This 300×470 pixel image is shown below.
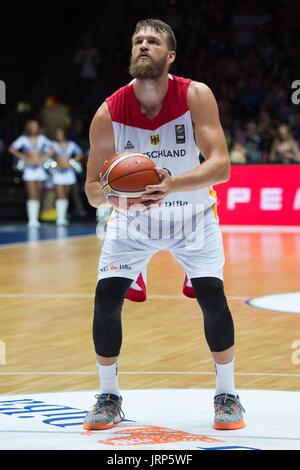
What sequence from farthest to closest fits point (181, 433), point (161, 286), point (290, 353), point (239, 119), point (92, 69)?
point (92, 69) → point (239, 119) → point (161, 286) → point (290, 353) → point (181, 433)

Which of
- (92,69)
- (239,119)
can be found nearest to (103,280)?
(239,119)

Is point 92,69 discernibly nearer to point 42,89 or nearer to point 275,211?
point 42,89

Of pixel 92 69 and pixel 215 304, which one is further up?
pixel 92 69

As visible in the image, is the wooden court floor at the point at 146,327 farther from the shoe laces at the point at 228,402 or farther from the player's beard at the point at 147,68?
the player's beard at the point at 147,68

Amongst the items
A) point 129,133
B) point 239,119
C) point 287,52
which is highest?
point 287,52

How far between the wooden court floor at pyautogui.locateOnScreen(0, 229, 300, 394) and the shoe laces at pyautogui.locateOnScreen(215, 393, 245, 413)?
1.05m

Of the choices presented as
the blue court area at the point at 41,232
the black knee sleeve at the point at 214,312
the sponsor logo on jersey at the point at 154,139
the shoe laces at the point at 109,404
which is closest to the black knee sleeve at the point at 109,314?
the shoe laces at the point at 109,404

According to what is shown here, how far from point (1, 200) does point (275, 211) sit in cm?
715

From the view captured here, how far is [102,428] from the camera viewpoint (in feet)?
19.1

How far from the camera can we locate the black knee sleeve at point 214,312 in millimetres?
5859

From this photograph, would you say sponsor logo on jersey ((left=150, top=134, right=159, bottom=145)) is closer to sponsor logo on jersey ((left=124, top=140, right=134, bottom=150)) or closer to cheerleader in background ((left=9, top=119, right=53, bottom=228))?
sponsor logo on jersey ((left=124, top=140, right=134, bottom=150))

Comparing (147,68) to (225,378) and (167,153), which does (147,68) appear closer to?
(167,153)

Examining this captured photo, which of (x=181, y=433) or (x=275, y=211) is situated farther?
(x=275, y=211)

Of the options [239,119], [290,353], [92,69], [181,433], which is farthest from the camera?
[92,69]
